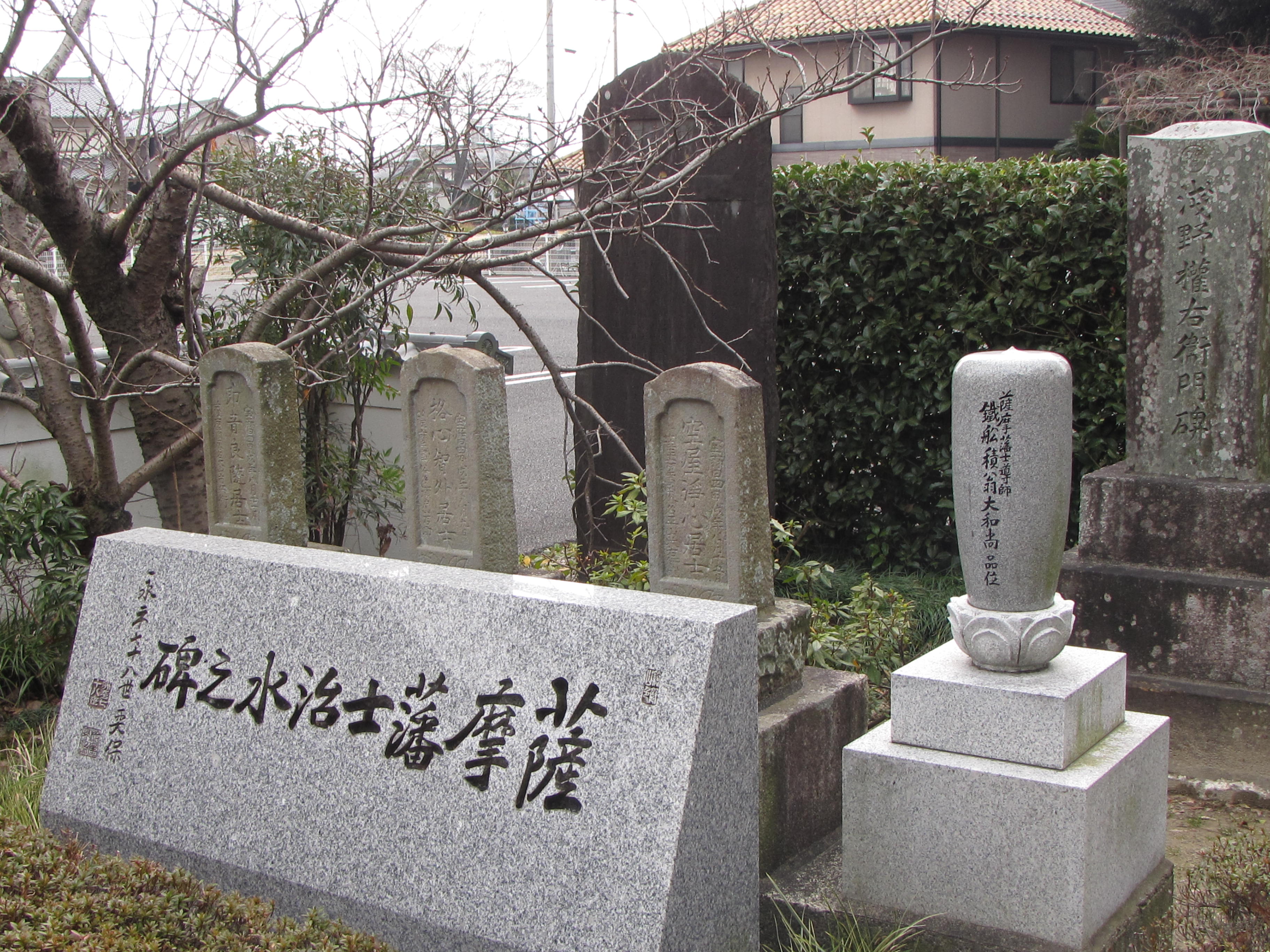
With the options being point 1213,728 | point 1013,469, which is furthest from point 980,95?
point 1013,469

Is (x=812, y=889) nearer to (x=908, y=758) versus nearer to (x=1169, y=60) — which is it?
(x=908, y=758)

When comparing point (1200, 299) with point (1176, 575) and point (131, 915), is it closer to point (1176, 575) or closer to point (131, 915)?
point (1176, 575)

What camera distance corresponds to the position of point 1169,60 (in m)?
15.7

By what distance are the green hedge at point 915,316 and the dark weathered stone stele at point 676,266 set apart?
0.71 metres

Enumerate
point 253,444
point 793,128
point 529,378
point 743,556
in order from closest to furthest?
1. point 743,556
2. point 253,444
3. point 529,378
4. point 793,128

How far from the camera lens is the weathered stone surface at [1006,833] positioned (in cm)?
301

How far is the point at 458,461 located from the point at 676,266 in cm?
161

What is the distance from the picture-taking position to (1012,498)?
3.10m

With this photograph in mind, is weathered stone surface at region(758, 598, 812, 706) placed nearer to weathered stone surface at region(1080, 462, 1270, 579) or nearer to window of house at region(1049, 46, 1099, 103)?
weathered stone surface at region(1080, 462, 1270, 579)

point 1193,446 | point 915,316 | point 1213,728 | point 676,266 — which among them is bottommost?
point 1213,728

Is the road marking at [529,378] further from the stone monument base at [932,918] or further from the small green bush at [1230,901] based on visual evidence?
the small green bush at [1230,901]

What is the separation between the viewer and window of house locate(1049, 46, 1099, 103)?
908 inches

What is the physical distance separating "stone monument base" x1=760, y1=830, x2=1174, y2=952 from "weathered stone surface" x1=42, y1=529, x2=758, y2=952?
35 cm

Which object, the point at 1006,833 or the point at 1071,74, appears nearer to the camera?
the point at 1006,833
